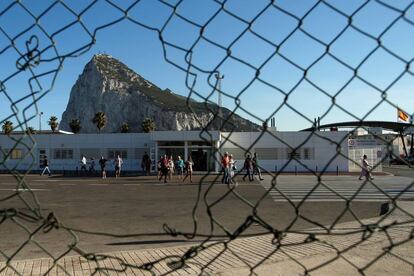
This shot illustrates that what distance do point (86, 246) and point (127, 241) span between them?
716 mm

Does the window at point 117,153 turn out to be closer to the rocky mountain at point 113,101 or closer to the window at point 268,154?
the window at point 268,154

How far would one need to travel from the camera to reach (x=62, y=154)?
1844 inches

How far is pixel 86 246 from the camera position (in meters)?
7.63

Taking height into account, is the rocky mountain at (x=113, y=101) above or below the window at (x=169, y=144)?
above

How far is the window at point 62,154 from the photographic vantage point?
46.6m

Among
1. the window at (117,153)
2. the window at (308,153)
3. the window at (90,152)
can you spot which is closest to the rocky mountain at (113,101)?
the window at (90,152)

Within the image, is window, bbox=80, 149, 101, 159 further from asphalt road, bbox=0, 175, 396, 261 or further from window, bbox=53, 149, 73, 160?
asphalt road, bbox=0, 175, 396, 261

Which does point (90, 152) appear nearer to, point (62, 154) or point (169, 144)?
point (62, 154)

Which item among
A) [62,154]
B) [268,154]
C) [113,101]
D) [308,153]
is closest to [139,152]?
[62,154]

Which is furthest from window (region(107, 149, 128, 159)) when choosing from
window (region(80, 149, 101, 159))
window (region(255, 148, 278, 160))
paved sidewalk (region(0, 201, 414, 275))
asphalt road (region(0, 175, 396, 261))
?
paved sidewalk (region(0, 201, 414, 275))

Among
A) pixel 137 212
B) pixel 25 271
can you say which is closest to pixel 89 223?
pixel 137 212

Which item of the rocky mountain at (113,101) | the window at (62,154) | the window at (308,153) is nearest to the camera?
the window at (308,153)

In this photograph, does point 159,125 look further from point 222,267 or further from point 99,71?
point 222,267

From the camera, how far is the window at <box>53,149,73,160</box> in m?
46.6
